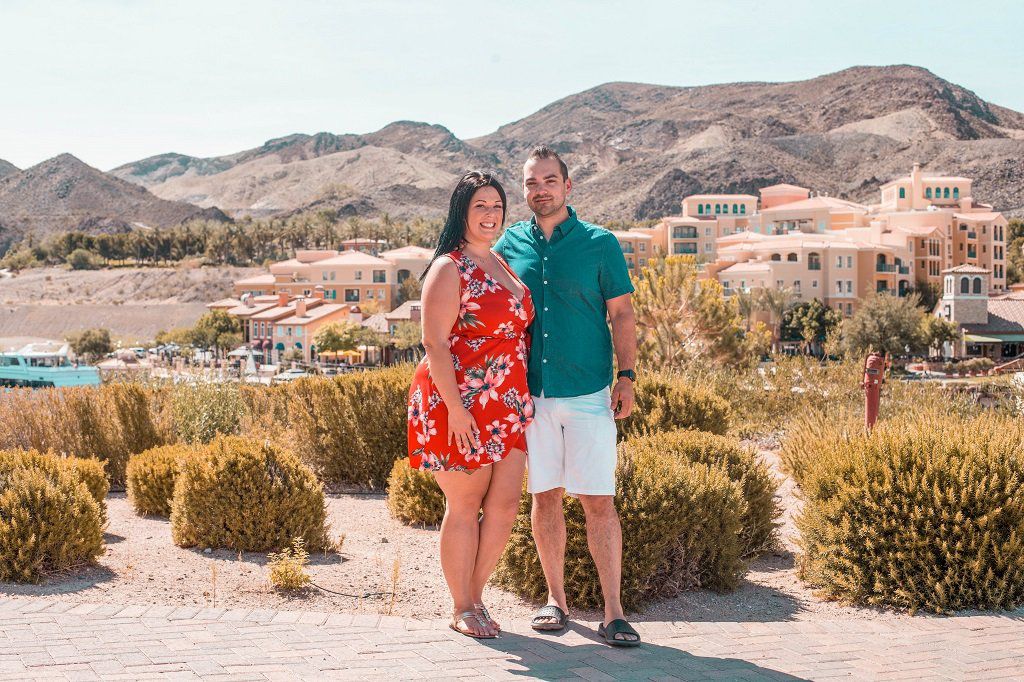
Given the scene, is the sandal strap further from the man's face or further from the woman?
the man's face

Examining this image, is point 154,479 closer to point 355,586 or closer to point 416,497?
point 416,497

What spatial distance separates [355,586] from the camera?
5.34 meters

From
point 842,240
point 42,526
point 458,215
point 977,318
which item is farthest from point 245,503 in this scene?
point 842,240

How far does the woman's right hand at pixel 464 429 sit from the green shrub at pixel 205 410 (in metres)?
6.07

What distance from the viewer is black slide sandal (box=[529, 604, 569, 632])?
4.15 meters

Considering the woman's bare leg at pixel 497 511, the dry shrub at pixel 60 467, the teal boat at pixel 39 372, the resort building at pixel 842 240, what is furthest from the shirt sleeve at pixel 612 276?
the resort building at pixel 842 240

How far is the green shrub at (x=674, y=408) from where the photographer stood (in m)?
7.98

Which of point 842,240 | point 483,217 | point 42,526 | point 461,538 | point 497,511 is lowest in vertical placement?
point 42,526

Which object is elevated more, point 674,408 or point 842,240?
point 842,240

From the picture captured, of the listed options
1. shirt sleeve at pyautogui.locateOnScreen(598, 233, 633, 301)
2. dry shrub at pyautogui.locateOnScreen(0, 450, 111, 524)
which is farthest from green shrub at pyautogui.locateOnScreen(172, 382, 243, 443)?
shirt sleeve at pyautogui.locateOnScreen(598, 233, 633, 301)

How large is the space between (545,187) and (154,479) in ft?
14.2

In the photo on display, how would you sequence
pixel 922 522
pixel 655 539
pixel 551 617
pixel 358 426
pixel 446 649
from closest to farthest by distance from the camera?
pixel 446 649 → pixel 551 617 → pixel 922 522 → pixel 655 539 → pixel 358 426

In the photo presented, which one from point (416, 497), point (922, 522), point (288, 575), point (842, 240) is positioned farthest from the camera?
point (842, 240)

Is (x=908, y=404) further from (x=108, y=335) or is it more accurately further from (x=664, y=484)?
(x=108, y=335)
